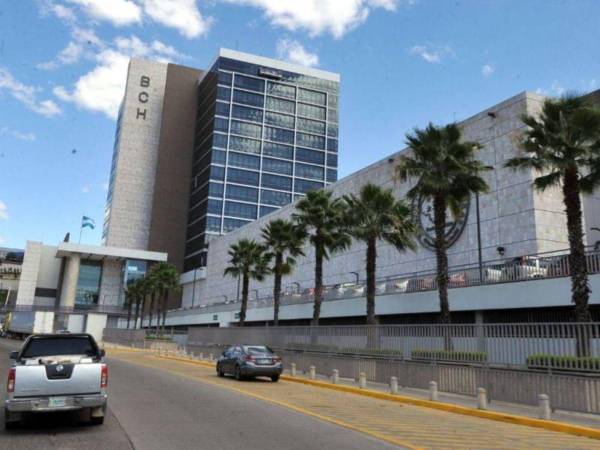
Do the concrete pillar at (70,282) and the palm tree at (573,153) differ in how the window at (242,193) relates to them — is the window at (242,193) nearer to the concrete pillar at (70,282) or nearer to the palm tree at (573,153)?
the concrete pillar at (70,282)

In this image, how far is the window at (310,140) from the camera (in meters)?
134

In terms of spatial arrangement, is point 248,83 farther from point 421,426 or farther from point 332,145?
point 421,426

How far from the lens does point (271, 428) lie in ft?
33.9

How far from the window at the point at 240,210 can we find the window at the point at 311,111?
29.3 meters

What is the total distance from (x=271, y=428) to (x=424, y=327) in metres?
10.2

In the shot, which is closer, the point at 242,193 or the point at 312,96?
the point at 242,193

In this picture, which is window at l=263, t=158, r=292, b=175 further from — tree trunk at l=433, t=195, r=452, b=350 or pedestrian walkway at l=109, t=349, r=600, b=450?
pedestrian walkway at l=109, t=349, r=600, b=450

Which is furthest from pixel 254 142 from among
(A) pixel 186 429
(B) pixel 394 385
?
(A) pixel 186 429

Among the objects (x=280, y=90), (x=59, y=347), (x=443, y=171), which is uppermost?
(x=280, y=90)

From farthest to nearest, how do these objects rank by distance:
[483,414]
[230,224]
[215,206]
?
1. [230,224]
2. [215,206]
3. [483,414]

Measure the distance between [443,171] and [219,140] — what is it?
4045 inches

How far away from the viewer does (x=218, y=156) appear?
122750 millimetres

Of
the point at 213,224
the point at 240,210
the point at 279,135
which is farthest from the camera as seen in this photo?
the point at 279,135

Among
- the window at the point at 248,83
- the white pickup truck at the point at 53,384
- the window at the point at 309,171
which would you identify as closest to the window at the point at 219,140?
the window at the point at 248,83
